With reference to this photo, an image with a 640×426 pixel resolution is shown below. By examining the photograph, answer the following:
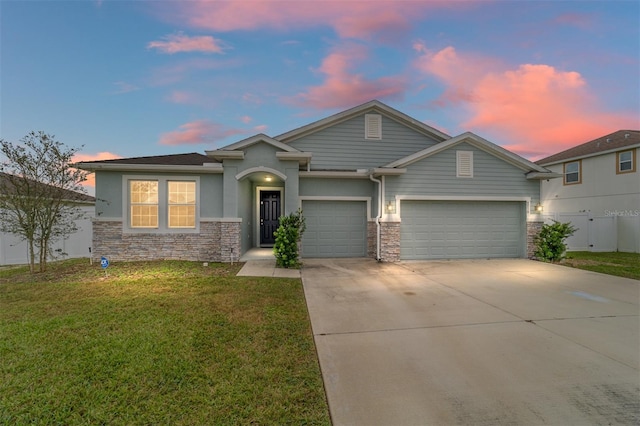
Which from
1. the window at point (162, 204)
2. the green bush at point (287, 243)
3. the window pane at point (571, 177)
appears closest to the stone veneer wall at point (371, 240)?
the green bush at point (287, 243)

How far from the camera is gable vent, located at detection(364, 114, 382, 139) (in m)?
11.7

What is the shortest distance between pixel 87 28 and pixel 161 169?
4.82m

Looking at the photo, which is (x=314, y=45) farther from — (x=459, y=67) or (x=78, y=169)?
(x=78, y=169)

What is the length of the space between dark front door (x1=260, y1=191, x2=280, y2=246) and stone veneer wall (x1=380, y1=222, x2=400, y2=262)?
15.3ft

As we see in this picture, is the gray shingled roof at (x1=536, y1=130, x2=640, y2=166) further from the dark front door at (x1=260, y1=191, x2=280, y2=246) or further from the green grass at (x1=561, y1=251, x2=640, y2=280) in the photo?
the dark front door at (x1=260, y1=191, x2=280, y2=246)

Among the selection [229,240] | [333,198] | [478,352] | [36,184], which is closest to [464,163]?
[333,198]

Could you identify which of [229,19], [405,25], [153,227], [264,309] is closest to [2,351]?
[264,309]

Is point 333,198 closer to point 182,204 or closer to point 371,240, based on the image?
point 371,240

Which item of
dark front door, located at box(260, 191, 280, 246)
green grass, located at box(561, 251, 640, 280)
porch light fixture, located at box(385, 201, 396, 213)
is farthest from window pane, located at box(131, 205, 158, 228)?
A: green grass, located at box(561, 251, 640, 280)

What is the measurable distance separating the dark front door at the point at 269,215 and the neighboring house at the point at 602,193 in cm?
1240

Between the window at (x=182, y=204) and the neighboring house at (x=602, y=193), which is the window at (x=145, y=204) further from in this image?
the neighboring house at (x=602, y=193)

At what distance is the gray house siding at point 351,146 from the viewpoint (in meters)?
11.5

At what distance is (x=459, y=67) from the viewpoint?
1085cm

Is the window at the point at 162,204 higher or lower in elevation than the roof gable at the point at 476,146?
lower
